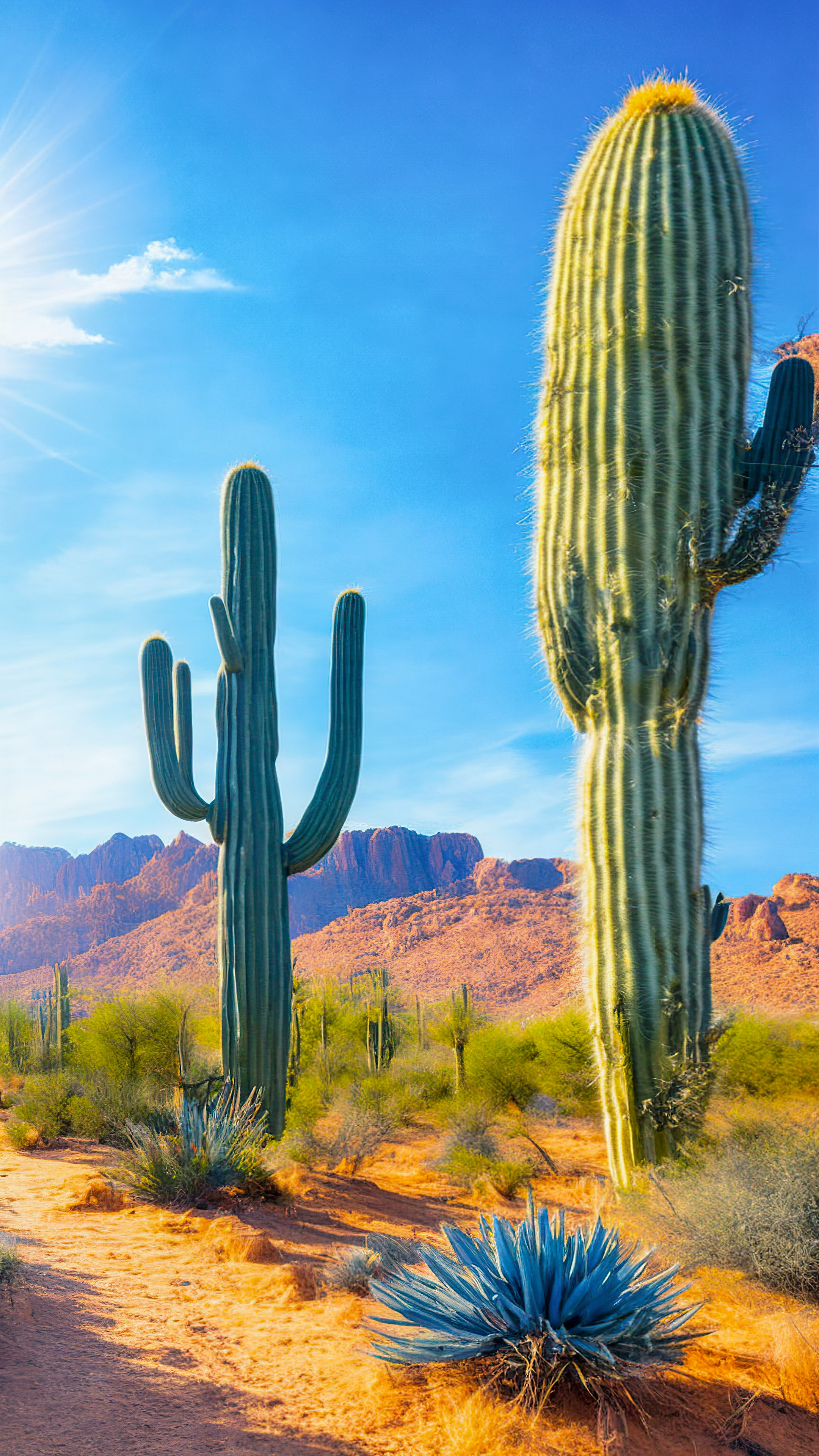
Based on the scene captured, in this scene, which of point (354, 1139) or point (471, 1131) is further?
point (471, 1131)

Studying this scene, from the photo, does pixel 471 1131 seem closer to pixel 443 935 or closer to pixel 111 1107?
pixel 111 1107

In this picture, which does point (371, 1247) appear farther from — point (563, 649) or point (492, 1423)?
point (563, 649)

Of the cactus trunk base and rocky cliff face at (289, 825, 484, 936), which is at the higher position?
rocky cliff face at (289, 825, 484, 936)

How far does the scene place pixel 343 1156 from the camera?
12.2 m

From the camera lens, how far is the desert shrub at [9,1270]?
5062mm

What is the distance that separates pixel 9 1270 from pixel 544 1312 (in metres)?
3.07

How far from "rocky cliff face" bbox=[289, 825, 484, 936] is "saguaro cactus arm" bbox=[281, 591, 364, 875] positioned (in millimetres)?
56717

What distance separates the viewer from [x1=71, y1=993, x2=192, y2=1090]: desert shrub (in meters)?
15.2

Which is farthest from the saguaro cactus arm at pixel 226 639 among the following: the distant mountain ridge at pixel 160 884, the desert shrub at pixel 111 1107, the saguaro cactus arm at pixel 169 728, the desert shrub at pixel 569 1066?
the distant mountain ridge at pixel 160 884

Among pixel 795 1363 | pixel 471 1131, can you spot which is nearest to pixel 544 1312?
pixel 795 1363

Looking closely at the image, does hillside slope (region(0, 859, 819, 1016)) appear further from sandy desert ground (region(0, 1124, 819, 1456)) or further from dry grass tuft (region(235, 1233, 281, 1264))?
sandy desert ground (region(0, 1124, 819, 1456))

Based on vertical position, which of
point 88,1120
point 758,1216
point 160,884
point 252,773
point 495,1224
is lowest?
point 88,1120

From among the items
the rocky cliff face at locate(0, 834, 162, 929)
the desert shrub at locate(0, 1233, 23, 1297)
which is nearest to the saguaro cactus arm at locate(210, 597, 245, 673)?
the desert shrub at locate(0, 1233, 23, 1297)

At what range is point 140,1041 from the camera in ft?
51.0
